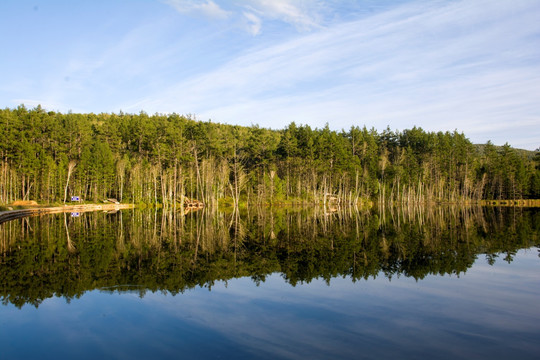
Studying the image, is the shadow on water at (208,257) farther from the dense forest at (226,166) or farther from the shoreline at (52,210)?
the dense forest at (226,166)

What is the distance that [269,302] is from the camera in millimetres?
11906

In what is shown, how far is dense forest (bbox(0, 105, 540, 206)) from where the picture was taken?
68938 millimetres

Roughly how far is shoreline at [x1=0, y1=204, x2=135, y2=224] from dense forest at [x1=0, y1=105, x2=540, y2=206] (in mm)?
3649

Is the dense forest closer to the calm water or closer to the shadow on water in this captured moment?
the shadow on water

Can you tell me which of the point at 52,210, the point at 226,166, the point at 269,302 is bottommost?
the point at 269,302

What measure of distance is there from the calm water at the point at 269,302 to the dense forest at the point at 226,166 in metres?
50.6

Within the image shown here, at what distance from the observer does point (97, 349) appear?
830cm

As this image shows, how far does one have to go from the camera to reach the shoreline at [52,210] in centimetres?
4401

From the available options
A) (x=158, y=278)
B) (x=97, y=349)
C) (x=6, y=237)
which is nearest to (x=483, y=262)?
(x=158, y=278)

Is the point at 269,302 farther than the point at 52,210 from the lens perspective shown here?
No

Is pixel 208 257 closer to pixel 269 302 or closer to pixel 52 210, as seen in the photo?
pixel 269 302

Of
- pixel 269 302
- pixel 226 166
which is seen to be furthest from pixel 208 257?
pixel 226 166

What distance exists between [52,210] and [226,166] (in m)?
32.9

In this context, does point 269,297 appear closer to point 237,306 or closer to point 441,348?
point 237,306
